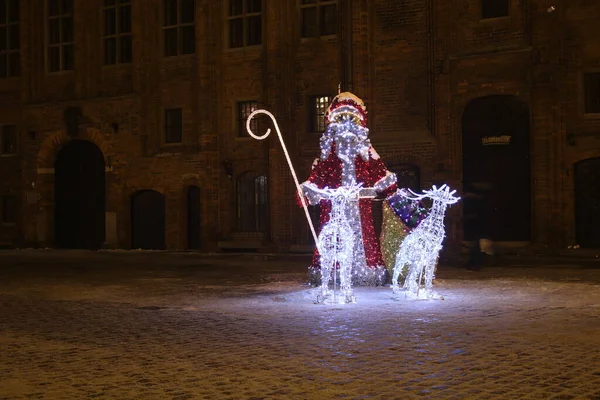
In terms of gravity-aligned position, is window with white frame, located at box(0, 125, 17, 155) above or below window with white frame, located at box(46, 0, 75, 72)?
below

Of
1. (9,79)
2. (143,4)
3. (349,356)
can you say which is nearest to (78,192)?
(9,79)

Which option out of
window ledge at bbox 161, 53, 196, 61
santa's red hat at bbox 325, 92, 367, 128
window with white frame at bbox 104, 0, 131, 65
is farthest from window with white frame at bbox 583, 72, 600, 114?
window with white frame at bbox 104, 0, 131, 65

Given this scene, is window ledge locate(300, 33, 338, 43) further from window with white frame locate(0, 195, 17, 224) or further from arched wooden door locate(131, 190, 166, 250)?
window with white frame locate(0, 195, 17, 224)

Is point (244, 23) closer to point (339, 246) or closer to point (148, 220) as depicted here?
point (148, 220)

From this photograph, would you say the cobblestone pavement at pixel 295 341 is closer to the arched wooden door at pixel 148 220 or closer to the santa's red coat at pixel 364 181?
the santa's red coat at pixel 364 181

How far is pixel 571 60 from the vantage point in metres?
23.3

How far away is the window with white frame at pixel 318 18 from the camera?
27.2m

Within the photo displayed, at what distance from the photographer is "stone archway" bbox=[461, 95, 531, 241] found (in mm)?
24078

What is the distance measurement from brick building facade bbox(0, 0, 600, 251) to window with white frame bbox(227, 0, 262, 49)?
5cm

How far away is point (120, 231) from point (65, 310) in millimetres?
18771

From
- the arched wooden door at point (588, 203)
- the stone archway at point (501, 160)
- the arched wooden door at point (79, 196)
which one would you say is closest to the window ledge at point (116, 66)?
the arched wooden door at point (79, 196)

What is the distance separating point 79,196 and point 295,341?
84.2 feet

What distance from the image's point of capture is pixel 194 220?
96.5ft

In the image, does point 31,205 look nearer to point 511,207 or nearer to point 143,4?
point 143,4
